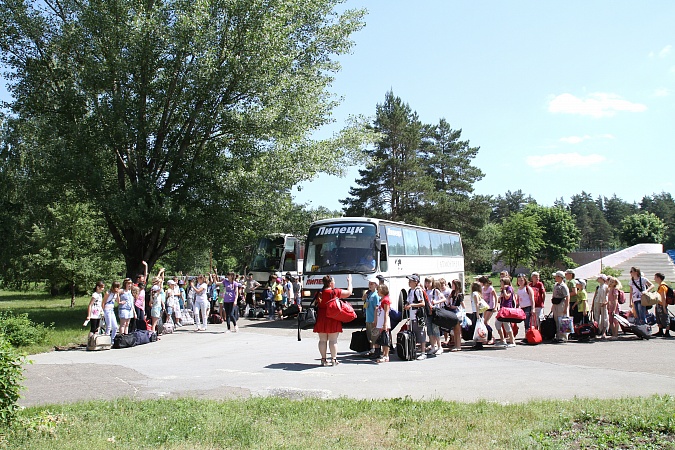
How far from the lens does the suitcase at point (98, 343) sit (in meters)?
14.6

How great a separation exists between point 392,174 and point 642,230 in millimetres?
54178

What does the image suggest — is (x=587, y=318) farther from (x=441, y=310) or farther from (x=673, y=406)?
(x=673, y=406)

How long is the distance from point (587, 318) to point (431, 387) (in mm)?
7252

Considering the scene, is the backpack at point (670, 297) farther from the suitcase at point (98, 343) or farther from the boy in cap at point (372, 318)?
the suitcase at point (98, 343)

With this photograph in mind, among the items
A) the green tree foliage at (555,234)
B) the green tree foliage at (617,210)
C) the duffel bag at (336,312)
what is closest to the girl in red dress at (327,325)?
the duffel bag at (336,312)

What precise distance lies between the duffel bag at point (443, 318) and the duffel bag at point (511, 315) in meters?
1.30

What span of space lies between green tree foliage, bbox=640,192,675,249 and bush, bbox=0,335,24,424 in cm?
11849

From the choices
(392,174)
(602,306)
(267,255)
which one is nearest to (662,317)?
(602,306)

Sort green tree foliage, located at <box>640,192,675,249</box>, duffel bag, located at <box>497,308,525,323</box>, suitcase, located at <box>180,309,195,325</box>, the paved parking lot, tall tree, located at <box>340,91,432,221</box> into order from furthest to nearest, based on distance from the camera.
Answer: green tree foliage, located at <box>640,192,675,249</box>
tall tree, located at <box>340,91,432,221</box>
suitcase, located at <box>180,309,195,325</box>
duffel bag, located at <box>497,308,525,323</box>
the paved parking lot

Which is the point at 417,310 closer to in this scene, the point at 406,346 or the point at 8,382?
the point at 406,346

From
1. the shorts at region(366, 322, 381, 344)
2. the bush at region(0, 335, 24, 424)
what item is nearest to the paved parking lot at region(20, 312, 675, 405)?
the shorts at region(366, 322, 381, 344)

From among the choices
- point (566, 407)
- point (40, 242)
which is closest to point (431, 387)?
point (566, 407)

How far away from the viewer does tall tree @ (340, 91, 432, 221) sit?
53.1 m

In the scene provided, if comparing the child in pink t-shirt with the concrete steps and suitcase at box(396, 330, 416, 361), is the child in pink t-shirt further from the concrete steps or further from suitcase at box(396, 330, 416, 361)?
the concrete steps
